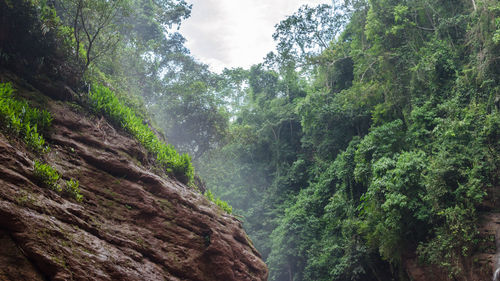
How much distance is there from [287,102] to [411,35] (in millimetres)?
11590

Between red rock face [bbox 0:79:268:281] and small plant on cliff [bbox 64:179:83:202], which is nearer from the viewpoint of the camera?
red rock face [bbox 0:79:268:281]

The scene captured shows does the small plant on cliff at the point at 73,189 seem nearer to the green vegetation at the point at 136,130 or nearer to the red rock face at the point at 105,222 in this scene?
the red rock face at the point at 105,222

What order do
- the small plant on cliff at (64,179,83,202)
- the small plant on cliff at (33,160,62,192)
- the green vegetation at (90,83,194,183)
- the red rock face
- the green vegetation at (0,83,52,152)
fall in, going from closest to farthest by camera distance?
the red rock face < the small plant on cliff at (33,160,62,192) < the green vegetation at (0,83,52,152) < the small plant on cliff at (64,179,83,202) < the green vegetation at (90,83,194,183)

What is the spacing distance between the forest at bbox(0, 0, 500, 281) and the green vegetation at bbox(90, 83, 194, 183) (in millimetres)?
50

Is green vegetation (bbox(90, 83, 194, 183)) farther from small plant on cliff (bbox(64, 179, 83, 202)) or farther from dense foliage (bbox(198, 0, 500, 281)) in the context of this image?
dense foliage (bbox(198, 0, 500, 281))

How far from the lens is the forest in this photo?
10.1m

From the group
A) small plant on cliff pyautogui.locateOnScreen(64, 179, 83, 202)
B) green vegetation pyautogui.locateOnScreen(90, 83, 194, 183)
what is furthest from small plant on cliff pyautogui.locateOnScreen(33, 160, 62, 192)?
green vegetation pyautogui.locateOnScreen(90, 83, 194, 183)

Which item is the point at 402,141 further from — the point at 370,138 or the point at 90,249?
the point at 90,249

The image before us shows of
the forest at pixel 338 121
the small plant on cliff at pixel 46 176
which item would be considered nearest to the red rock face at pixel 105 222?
the small plant on cliff at pixel 46 176

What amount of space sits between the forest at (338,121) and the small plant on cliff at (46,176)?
3.74 meters

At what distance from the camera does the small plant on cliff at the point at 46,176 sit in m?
5.20

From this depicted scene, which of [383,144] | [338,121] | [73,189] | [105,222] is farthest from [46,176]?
[338,121]

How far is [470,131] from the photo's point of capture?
1098 cm

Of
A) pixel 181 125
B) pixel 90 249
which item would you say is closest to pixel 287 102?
pixel 181 125
